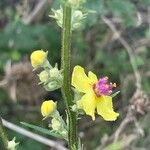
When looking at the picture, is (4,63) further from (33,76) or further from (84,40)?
(84,40)

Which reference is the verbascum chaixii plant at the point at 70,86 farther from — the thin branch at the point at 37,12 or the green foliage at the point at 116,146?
the thin branch at the point at 37,12

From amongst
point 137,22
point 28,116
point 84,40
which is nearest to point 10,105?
point 28,116

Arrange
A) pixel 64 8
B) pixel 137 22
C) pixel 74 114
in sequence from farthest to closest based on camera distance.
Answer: pixel 137 22, pixel 74 114, pixel 64 8

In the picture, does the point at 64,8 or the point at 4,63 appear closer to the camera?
the point at 64,8

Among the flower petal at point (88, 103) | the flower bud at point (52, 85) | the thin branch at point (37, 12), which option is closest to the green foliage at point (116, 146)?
the thin branch at point (37, 12)

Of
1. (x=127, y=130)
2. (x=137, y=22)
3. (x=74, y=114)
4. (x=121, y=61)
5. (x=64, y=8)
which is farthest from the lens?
(x=121, y=61)

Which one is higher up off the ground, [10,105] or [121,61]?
[121,61]

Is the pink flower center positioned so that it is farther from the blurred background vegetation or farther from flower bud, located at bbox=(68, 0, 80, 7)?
the blurred background vegetation

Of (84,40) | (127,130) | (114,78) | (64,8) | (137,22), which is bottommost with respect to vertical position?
(127,130)

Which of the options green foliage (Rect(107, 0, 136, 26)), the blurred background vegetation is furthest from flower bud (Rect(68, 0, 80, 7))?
the blurred background vegetation
